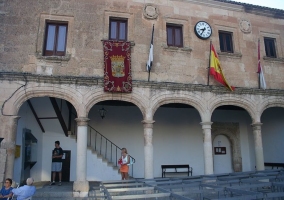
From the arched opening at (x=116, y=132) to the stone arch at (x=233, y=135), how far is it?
3647mm

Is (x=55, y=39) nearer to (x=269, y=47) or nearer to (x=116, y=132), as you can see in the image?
(x=116, y=132)

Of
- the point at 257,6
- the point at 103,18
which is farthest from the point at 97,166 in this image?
the point at 257,6

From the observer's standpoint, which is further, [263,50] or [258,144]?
[263,50]

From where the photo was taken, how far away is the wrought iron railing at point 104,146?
449 inches

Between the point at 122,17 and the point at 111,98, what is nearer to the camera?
the point at 111,98

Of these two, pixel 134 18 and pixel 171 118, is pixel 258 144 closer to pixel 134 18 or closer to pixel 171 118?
pixel 171 118

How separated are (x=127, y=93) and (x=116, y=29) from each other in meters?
2.52

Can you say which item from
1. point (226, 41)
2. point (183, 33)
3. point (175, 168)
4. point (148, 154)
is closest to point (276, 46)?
point (226, 41)

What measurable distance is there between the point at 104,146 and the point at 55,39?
4.82m

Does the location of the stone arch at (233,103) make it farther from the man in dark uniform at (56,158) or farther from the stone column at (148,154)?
the man in dark uniform at (56,158)

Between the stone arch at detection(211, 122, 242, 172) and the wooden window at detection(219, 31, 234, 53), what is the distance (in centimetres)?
365

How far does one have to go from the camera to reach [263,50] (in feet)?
36.6

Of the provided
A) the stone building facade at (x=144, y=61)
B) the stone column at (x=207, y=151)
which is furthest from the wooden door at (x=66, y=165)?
the stone column at (x=207, y=151)

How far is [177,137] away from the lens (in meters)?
12.3
